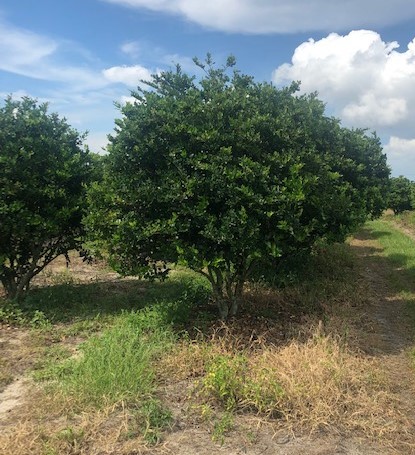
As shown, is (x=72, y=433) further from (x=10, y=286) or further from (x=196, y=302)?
(x=10, y=286)

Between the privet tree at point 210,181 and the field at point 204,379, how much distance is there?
48.9 inches

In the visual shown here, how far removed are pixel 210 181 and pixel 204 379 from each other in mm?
2604

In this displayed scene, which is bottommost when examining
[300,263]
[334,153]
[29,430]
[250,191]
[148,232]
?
[29,430]

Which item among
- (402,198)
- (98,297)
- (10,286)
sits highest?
(402,198)

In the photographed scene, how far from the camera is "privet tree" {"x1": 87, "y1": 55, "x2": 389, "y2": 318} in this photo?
6.02 metres

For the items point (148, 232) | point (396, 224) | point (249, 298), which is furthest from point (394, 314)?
point (396, 224)

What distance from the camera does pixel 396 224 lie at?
3597cm

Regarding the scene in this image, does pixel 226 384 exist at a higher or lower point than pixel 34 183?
lower

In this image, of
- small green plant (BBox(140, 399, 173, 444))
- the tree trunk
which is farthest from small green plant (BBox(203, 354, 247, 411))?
the tree trunk

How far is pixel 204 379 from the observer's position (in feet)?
16.2

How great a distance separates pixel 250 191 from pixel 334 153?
336cm

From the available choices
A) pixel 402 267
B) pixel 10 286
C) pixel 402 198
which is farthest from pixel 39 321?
pixel 402 198

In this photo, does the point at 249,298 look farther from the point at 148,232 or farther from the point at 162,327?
the point at 148,232

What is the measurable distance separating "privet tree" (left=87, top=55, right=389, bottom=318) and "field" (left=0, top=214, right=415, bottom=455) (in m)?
1.24
